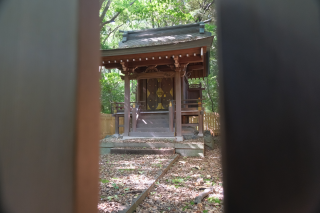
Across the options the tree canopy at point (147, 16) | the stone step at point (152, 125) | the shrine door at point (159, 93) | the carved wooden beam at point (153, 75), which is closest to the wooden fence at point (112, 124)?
the tree canopy at point (147, 16)

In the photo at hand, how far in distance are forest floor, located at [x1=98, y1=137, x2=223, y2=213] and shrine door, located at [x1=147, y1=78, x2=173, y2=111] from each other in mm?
4969

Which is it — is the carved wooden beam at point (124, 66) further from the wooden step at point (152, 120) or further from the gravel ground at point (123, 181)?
the gravel ground at point (123, 181)

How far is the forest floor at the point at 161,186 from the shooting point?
2.67 m

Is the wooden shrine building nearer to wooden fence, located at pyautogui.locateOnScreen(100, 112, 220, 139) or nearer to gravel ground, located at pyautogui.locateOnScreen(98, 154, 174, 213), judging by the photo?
wooden fence, located at pyautogui.locateOnScreen(100, 112, 220, 139)

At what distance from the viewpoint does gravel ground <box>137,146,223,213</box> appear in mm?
2670

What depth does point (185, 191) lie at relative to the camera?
337cm
